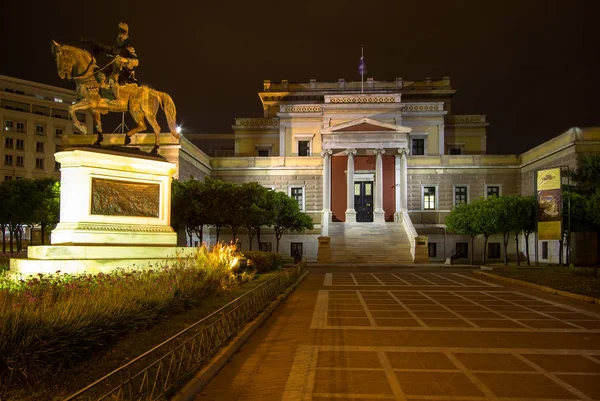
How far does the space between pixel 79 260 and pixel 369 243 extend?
95.2ft

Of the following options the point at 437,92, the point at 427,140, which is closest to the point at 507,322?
the point at 427,140

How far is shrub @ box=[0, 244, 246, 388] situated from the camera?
579 centimetres

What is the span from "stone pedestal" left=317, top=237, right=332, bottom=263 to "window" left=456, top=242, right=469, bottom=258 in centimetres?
1259

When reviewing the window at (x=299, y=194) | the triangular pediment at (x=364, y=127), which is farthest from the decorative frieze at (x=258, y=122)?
the triangular pediment at (x=364, y=127)

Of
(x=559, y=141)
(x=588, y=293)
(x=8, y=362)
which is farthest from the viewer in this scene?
(x=559, y=141)

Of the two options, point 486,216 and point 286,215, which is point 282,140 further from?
point 486,216

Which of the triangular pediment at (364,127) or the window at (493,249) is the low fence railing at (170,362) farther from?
the window at (493,249)

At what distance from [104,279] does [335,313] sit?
571 centimetres

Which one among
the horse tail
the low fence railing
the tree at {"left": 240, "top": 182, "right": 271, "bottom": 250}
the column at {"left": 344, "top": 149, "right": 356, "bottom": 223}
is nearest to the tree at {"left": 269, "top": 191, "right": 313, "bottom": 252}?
the tree at {"left": 240, "top": 182, "right": 271, "bottom": 250}

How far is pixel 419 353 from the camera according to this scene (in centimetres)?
856

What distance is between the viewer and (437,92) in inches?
2320

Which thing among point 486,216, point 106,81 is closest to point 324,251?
point 486,216

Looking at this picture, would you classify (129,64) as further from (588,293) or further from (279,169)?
(279,169)

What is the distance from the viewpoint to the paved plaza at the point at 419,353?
21.4 feet
